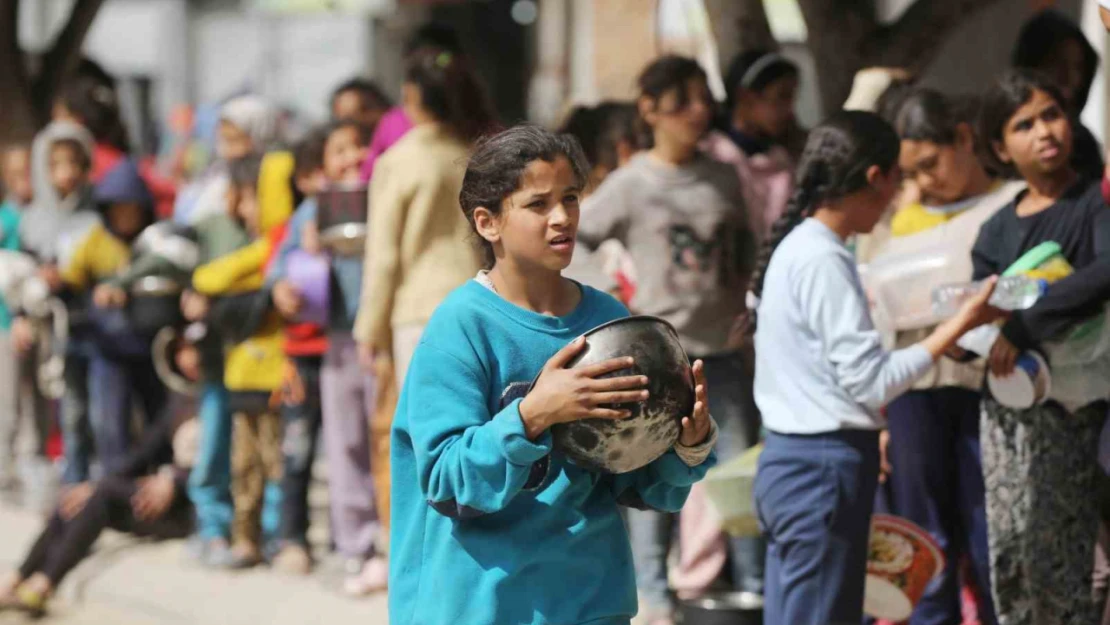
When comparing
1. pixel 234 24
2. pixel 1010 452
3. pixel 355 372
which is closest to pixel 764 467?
pixel 1010 452

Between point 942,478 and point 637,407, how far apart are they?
2.45 meters

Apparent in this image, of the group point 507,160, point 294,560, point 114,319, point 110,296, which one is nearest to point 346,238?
point 294,560

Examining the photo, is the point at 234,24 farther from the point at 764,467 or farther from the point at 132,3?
the point at 764,467

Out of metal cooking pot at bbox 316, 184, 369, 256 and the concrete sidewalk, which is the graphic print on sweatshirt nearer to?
metal cooking pot at bbox 316, 184, 369, 256

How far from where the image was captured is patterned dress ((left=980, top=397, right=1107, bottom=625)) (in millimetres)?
5137

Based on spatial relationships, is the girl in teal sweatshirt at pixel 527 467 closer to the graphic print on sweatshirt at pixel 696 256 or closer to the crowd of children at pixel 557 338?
the crowd of children at pixel 557 338

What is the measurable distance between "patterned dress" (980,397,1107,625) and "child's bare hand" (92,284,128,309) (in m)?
5.03

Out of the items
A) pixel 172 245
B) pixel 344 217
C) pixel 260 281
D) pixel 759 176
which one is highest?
pixel 759 176

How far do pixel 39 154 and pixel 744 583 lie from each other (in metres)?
5.06

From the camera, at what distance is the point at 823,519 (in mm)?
4844

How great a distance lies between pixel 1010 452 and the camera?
206 inches

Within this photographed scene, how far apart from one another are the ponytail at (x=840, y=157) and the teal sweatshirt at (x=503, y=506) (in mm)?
1380

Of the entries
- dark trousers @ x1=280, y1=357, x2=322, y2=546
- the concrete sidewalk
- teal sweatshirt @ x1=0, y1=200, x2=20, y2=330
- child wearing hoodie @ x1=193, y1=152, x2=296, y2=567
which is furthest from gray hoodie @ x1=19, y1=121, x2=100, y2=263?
dark trousers @ x1=280, y1=357, x2=322, y2=546

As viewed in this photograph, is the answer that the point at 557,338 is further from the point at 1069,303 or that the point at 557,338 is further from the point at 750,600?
the point at 750,600
